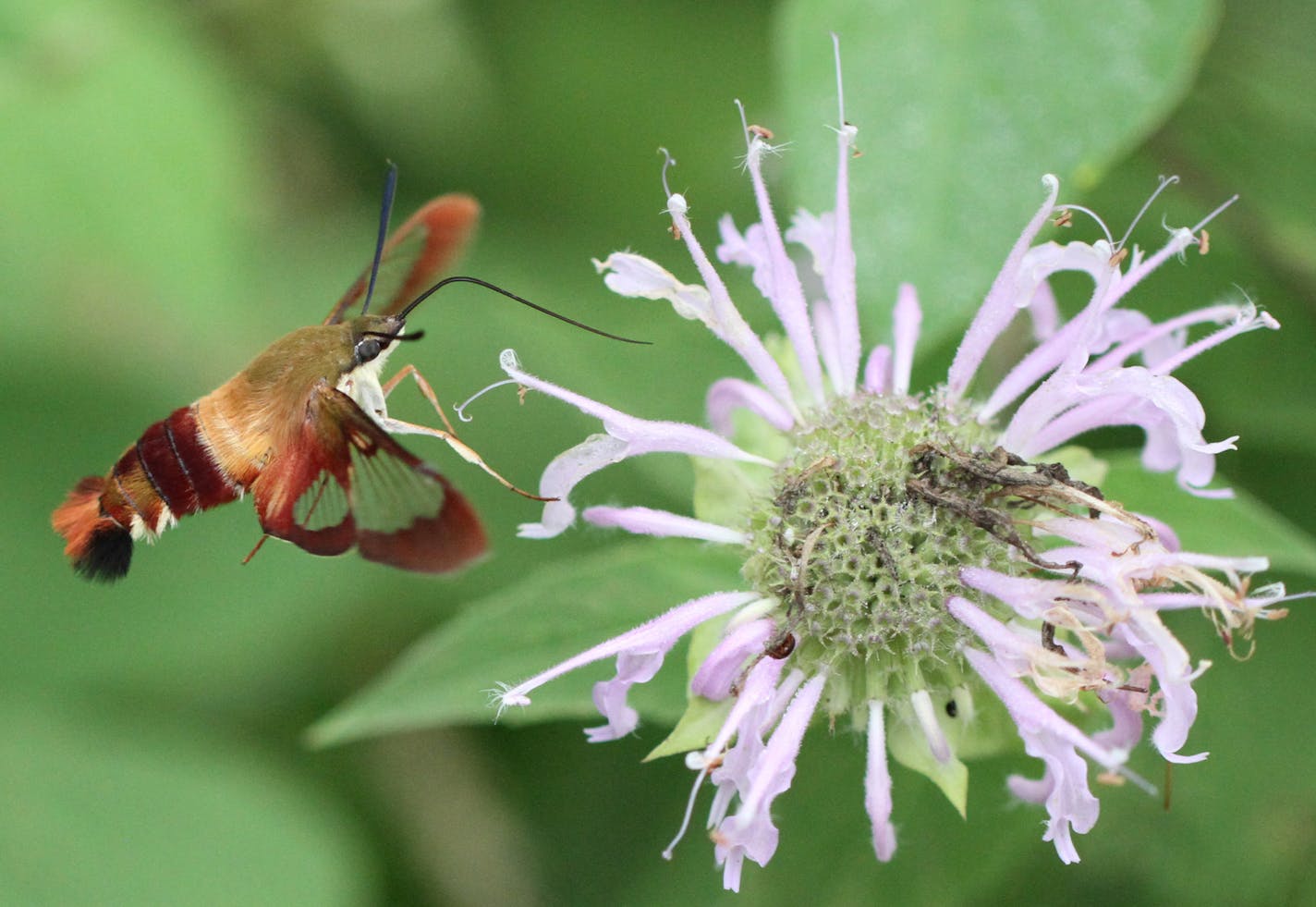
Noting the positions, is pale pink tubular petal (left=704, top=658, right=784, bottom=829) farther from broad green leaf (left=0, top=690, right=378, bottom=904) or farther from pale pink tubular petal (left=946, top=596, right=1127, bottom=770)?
broad green leaf (left=0, top=690, right=378, bottom=904)

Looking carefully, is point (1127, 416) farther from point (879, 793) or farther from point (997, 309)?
point (879, 793)

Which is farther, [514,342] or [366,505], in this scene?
[514,342]

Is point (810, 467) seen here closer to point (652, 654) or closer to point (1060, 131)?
point (652, 654)

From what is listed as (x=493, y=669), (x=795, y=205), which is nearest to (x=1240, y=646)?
(x=795, y=205)

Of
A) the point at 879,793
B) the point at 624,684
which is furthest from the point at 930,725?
the point at 624,684

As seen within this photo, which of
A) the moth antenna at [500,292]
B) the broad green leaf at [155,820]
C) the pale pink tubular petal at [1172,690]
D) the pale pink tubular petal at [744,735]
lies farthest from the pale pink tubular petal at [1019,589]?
the broad green leaf at [155,820]

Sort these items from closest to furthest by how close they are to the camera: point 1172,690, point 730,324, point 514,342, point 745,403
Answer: point 1172,690 < point 730,324 < point 745,403 < point 514,342
